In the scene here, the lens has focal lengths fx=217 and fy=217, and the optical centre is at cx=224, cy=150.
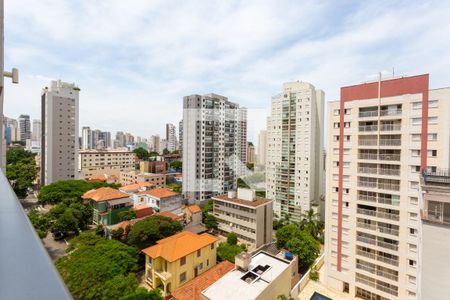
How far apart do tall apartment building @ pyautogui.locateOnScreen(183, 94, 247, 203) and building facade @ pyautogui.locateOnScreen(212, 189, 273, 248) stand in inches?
339

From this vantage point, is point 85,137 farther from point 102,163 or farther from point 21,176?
point 21,176

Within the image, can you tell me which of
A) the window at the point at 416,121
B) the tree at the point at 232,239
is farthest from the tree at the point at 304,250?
the window at the point at 416,121

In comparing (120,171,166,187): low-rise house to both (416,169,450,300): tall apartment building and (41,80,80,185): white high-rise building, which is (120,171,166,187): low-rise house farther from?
(416,169,450,300): tall apartment building

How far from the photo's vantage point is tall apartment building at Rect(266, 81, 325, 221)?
21062mm

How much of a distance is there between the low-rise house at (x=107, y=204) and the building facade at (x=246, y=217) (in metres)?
8.36

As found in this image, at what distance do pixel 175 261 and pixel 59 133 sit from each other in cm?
2771

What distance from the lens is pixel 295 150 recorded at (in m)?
21.9

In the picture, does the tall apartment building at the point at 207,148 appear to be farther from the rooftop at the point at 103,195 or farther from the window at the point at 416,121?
the window at the point at 416,121

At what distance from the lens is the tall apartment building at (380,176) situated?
31.5 ft

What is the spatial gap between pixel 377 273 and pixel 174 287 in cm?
1011

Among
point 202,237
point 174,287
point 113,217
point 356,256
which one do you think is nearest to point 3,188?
point 174,287

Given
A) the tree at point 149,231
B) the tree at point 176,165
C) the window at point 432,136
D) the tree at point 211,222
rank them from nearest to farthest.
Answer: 1. the window at point 432,136
2. the tree at point 149,231
3. the tree at point 211,222
4. the tree at point 176,165

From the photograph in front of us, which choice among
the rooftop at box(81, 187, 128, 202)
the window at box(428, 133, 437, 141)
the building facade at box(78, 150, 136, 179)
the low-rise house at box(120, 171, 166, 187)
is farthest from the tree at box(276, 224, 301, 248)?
the building facade at box(78, 150, 136, 179)

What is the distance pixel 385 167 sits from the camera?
423 inches
